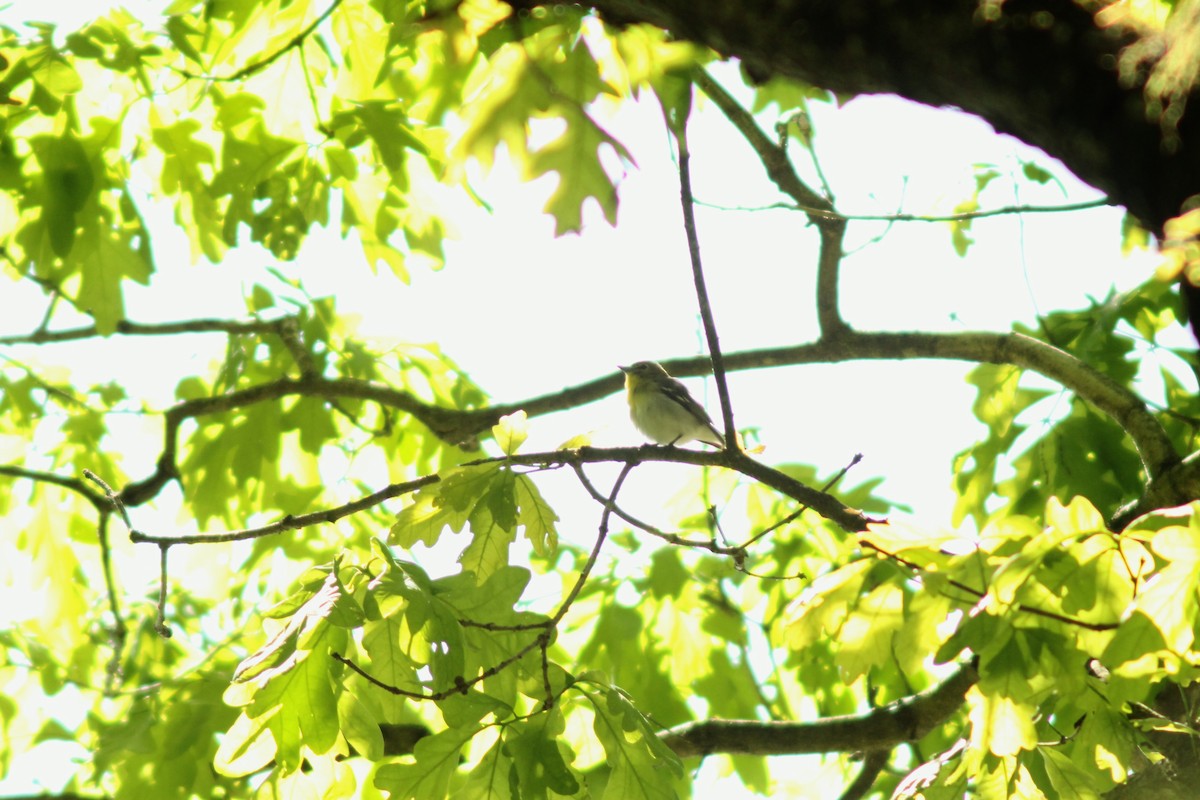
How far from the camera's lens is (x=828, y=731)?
3.67 m

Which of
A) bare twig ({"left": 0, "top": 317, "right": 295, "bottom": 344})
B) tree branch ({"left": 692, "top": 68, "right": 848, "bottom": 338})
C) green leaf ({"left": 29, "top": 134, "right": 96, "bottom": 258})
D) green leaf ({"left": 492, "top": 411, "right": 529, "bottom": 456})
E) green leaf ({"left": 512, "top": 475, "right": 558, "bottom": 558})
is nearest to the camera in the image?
green leaf ({"left": 492, "top": 411, "right": 529, "bottom": 456})

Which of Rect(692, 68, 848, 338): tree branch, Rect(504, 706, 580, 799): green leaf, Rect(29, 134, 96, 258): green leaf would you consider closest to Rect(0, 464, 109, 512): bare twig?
Rect(29, 134, 96, 258): green leaf

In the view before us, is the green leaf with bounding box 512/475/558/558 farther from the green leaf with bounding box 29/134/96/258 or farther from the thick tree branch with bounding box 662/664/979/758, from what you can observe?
the green leaf with bounding box 29/134/96/258

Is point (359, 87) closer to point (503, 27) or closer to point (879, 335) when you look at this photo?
point (879, 335)

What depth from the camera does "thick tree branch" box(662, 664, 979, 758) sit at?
3.51 meters

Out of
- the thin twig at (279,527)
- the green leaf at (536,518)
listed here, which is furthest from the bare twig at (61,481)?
the green leaf at (536,518)

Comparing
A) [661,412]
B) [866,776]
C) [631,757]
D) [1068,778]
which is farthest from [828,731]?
[661,412]

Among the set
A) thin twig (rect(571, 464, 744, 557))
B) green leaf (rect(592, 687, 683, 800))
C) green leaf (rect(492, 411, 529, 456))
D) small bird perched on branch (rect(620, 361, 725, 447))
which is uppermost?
small bird perched on branch (rect(620, 361, 725, 447))

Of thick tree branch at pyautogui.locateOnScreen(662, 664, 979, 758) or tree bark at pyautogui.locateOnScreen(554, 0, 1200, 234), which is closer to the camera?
tree bark at pyautogui.locateOnScreen(554, 0, 1200, 234)

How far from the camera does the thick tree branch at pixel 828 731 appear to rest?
351 cm

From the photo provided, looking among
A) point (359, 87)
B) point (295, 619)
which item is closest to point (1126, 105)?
point (295, 619)

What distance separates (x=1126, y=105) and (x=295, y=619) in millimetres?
1793

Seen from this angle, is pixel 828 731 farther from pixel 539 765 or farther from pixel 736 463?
pixel 539 765

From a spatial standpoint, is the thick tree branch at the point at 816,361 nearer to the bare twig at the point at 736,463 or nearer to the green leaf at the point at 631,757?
the bare twig at the point at 736,463
